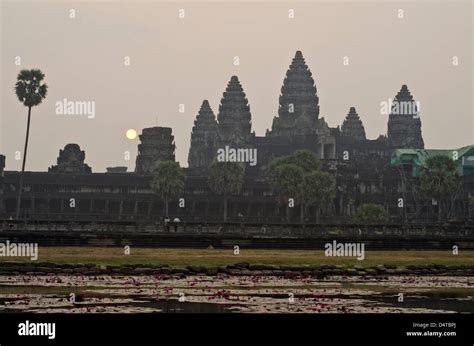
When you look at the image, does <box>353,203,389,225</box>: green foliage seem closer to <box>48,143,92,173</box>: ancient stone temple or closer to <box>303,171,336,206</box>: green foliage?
<box>303,171,336,206</box>: green foliage

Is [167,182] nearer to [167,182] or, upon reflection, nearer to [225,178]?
[167,182]

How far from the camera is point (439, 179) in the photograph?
407ft

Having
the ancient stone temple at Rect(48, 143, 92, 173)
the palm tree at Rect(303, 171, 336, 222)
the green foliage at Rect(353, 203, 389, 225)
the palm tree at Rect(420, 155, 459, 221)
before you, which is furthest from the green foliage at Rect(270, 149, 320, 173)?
the ancient stone temple at Rect(48, 143, 92, 173)

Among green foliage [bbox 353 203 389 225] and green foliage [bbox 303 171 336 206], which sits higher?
green foliage [bbox 303 171 336 206]

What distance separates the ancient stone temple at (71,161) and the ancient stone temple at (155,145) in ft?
58.5

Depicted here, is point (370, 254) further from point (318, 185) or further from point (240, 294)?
point (318, 185)

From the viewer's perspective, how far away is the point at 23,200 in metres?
132

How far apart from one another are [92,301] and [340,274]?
13037mm

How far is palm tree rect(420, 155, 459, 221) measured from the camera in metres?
124

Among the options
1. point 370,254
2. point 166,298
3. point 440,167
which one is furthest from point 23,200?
point 166,298

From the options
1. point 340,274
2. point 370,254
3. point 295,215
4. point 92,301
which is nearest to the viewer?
point 92,301

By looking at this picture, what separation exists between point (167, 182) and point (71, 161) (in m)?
31.0

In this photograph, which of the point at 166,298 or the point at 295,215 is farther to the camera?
the point at 295,215
